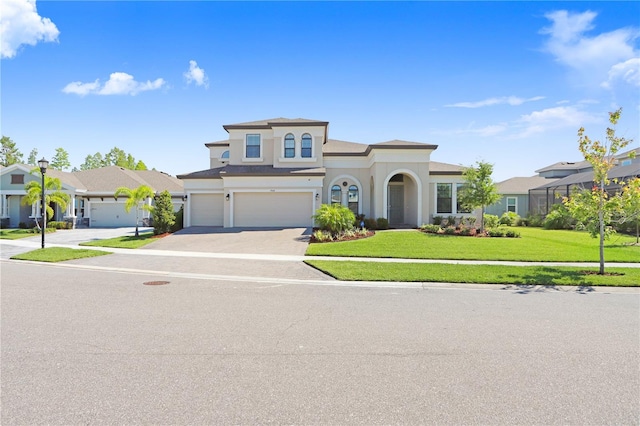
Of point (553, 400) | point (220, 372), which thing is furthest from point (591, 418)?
point (220, 372)

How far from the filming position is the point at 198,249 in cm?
1708

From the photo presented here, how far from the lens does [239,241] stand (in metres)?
19.0

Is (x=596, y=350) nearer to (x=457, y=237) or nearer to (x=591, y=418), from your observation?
(x=591, y=418)

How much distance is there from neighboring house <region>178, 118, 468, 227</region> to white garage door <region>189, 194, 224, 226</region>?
0.21 feet

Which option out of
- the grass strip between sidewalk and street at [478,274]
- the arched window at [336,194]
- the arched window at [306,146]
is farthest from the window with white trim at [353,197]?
the grass strip between sidewalk and street at [478,274]

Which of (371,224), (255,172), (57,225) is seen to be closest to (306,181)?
(255,172)

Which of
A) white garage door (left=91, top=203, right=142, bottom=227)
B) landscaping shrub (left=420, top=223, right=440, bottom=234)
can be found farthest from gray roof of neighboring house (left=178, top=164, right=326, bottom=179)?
white garage door (left=91, top=203, right=142, bottom=227)

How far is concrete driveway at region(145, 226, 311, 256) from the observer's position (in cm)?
1673

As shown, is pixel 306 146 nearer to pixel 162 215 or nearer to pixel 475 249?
pixel 162 215

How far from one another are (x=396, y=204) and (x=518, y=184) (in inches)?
737

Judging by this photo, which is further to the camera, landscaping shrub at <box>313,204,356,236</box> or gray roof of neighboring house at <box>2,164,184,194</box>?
gray roof of neighboring house at <box>2,164,184,194</box>

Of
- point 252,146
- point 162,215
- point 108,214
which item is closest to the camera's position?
point 162,215

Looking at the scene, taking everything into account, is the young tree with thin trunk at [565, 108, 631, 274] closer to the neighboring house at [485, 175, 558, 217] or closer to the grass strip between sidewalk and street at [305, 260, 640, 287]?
the grass strip between sidewalk and street at [305, 260, 640, 287]

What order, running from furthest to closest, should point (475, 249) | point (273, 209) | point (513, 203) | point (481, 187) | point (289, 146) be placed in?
1. point (513, 203)
2. point (289, 146)
3. point (273, 209)
4. point (481, 187)
5. point (475, 249)
